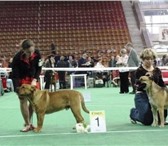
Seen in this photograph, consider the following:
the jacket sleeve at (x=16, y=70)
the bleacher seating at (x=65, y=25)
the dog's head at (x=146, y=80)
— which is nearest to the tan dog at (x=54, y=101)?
the jacket sleeve at (x=16, y=70)

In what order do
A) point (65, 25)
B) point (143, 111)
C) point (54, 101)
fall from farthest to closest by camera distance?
1. point (65, 25)
2. point (143, 111)
3. point (54, 101)

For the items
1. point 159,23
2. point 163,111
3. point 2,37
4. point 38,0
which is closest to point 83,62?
point 2,37

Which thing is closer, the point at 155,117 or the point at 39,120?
the point at 39,120

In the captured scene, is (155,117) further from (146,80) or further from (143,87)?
(146,80)

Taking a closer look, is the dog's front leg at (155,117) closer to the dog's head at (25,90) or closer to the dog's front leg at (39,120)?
the dog's front leg at (39,120)

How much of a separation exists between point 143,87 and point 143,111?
436mm

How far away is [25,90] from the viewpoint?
5414mm

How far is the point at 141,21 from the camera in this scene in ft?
88.4

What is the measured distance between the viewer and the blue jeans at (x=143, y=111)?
19.9 feet

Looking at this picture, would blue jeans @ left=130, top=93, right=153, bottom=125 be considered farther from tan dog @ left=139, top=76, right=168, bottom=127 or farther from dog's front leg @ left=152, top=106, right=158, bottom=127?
tan dog @ left=139, top=76, right=168, bottom=127

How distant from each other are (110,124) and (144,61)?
1.05 meters

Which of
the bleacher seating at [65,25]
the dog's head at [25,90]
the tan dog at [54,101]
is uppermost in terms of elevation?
the bleacher seating at [65,25]

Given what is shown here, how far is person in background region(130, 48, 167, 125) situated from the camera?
19.4 ft

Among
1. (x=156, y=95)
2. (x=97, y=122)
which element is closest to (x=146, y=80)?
(x=156, y=95)
